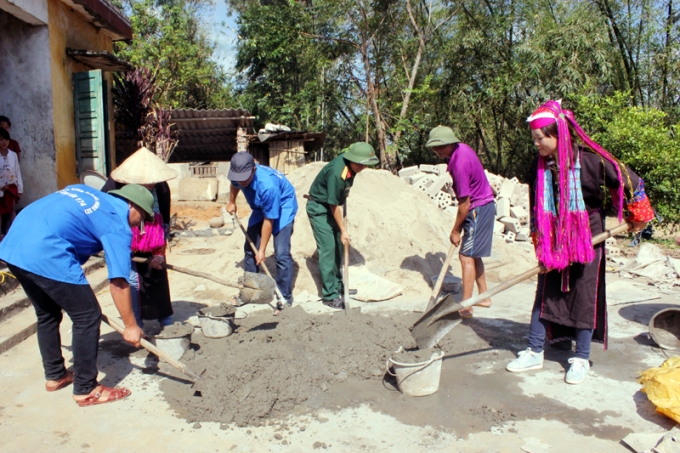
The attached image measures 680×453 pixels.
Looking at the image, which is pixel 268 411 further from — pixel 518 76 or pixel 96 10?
pixel 518 76

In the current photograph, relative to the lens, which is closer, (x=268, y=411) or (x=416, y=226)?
(x=268, y=411)

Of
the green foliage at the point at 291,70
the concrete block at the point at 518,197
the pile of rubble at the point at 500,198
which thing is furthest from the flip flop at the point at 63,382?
the green foliage at the point at 291,70

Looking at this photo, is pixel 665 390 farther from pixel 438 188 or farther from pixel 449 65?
pixel 449 65

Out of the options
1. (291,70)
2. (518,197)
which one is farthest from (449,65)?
(518,197)

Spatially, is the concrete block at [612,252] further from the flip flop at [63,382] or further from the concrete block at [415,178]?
the flip flop at [63,382]

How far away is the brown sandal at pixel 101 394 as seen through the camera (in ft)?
10.3

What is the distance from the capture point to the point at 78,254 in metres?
3.08

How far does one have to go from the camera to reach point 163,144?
1004 cm

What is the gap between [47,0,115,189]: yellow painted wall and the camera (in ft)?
22.0

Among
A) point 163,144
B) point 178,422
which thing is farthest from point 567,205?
point 163,144

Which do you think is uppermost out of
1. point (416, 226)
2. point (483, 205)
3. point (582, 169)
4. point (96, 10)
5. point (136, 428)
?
point (96, 10)

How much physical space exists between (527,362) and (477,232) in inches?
59.4

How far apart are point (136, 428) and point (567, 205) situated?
2848 mm

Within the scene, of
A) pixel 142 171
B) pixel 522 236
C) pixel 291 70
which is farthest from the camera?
pixel 291 70
